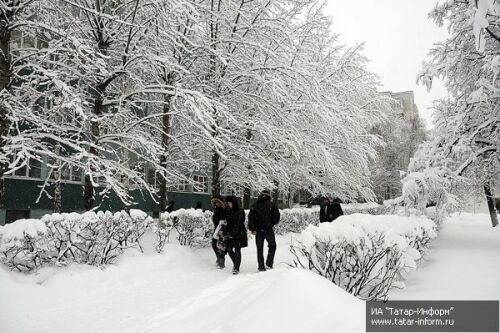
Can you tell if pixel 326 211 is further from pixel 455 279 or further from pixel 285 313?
pixel 285 313

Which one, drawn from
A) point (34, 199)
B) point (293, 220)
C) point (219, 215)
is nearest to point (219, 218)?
point (219, 215)

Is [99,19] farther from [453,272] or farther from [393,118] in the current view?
[393,118]

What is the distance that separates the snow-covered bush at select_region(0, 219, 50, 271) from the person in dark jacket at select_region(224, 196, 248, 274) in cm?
364

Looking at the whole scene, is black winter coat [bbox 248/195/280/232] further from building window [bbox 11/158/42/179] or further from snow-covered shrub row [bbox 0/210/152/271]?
building window [bbox 11/158/42/179]

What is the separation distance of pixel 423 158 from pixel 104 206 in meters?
13.3

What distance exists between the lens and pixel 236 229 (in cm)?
849

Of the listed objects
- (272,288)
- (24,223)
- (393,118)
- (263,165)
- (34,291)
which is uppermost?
(393,118)

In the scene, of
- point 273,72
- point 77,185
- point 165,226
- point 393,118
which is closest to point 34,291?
point 165,226

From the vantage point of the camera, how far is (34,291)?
6.18 metres

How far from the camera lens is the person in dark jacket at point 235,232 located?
8.36m

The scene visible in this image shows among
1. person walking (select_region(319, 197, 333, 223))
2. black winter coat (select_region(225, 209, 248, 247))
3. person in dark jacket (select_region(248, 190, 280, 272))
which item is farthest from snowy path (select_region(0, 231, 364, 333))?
person walking (select_region(319, 197, 333, 223))

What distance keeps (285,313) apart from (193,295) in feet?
10.8

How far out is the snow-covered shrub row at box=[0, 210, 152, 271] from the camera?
661cm

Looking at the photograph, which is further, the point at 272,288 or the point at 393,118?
the point at 393,118
